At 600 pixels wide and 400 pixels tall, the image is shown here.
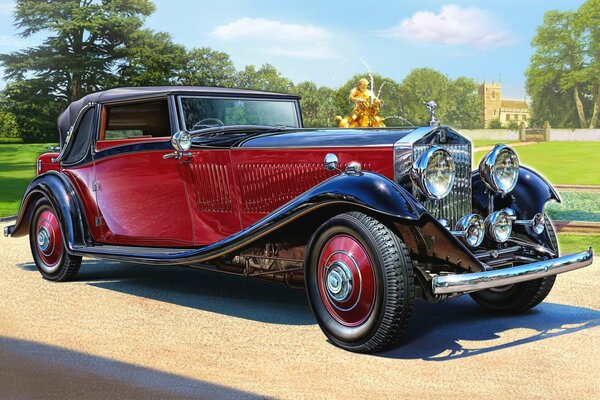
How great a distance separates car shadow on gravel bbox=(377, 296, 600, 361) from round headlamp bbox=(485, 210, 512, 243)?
28.4 inches

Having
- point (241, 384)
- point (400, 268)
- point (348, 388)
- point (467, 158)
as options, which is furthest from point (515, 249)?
point (241, 384)

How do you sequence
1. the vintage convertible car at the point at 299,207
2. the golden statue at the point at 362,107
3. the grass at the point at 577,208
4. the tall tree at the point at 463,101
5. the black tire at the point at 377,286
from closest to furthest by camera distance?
the black tire at the point at 377,286, the vintage convertible car at the point at 299,207, the grass at the point at 577,208, the golden statue at the point at 362,107, the tall tree at the point at 463,101

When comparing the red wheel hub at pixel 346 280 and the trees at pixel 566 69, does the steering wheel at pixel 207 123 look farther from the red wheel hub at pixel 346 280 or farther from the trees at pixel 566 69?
the trees at pixel 566 69

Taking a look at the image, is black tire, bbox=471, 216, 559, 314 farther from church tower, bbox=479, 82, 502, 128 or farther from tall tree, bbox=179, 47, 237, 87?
church tower, bbox=479, 82, 502, 128

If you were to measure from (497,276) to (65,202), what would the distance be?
4.42m

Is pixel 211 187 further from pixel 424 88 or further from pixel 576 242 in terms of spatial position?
pixel 424 88

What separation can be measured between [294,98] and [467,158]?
2.32m

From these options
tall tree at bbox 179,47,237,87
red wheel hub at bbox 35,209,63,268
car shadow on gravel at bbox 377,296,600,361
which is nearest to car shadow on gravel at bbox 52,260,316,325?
red wheel hub at bbox 35,209,63,268

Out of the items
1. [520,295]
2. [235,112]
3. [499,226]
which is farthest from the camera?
[235,112]

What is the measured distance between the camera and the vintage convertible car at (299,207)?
5004 millimetres

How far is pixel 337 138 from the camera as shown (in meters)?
5.73

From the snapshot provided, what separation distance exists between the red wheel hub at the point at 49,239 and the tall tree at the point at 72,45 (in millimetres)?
36371

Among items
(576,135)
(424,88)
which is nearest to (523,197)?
(576,135)

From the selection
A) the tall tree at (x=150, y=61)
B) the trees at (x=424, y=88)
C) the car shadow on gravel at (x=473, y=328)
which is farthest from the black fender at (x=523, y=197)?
the trees at (x=424, y=88)
